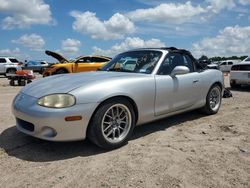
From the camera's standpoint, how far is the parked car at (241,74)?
10820 mm

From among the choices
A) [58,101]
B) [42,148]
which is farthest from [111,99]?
[42,148]

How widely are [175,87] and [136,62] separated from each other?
0.77 metres

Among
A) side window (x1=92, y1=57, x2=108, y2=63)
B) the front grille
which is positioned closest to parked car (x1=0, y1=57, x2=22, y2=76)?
side window (x1=92, y1=57, x2=108, y2=63)

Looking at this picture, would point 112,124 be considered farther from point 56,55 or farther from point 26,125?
point 56,55

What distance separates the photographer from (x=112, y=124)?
409cm

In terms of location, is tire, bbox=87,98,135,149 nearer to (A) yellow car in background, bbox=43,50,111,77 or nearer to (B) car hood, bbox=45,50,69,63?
(A) yellow car in background, bbox=43,50,111,77

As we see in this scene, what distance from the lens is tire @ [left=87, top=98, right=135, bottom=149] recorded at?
3.84 m

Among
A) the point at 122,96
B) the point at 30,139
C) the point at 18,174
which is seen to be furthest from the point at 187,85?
the point at 18,174

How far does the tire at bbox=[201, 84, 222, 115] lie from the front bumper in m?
3.02

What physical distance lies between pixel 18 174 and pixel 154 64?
2.66 meters

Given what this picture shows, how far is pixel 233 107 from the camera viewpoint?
7.20 meters

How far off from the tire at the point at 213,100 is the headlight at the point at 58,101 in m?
3.21

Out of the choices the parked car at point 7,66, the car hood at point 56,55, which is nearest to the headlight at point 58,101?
the car hood at point 56,55

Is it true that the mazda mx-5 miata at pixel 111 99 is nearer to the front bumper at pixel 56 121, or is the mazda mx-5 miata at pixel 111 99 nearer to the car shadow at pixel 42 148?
the front bumper at pixel 56 121
